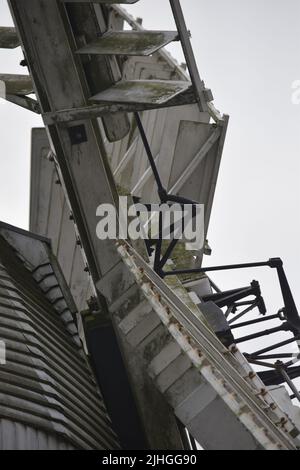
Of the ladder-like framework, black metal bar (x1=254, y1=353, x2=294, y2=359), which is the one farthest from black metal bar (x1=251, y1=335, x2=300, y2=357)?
the ladder-like framework

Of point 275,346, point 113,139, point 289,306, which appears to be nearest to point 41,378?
point 113,139

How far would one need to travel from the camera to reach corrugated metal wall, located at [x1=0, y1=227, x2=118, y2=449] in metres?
16.7

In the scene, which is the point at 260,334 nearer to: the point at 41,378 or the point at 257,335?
the point at 257,335

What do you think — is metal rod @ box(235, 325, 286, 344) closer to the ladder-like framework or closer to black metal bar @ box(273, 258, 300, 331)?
black metal bar @ box(273, 258, 300, 331)

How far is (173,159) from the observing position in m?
31.1

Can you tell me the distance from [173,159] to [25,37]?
9657 millimetres

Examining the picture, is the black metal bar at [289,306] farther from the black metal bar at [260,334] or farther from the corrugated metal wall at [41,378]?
the corrugated metal wall at [41,378]

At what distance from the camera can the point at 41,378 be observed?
719 inches

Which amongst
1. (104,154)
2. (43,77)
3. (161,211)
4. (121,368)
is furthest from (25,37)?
(121,368)

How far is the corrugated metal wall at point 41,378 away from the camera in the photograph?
54.7ft

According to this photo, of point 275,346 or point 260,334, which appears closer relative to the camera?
point 260,334

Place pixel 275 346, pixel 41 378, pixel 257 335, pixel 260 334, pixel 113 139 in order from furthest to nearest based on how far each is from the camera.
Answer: pixel 275 346
pixel 260 334
pixel 257 335
pixel 113 139
pixel 41 378

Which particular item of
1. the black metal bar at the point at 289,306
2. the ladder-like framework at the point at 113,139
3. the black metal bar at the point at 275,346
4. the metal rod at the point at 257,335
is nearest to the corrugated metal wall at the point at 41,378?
the ladder-like framework at the point at 113,139

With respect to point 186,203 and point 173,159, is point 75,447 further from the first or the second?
point 173,159
